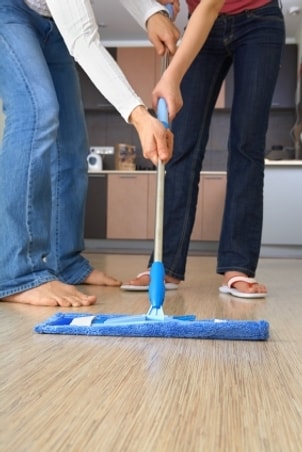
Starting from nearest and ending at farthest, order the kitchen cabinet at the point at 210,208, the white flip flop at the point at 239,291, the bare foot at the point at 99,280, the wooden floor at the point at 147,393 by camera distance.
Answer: the wooden floor at the point at 147,393 < the white flip flop at the point at 239,291 < the bare foot at the point at 99,280 < the kitchen cabinet at the point at 210,208

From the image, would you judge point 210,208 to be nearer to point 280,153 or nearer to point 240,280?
point 280,153

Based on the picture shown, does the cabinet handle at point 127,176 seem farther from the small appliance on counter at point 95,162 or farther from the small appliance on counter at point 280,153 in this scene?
the small appliance on counter at point 280,153

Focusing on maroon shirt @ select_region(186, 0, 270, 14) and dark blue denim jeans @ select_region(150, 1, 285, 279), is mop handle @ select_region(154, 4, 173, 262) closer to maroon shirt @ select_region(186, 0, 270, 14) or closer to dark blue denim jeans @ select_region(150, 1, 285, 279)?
dark blue denim jeans @ select_region(150, 1, 285, 279)

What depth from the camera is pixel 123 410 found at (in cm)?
59

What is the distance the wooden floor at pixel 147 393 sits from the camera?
512 millimetres

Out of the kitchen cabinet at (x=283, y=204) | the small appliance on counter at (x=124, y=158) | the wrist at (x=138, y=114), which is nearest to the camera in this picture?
the wrist at (x=138, y=114)

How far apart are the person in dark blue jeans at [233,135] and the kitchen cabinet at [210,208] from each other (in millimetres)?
3090

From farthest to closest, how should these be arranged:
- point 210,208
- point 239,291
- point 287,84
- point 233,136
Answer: point 287,84, point 210,208, point 233,136, point 239,291

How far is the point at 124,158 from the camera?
5266 mm

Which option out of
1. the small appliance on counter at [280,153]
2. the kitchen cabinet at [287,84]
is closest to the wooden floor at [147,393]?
the small appliance on counter at [280,153]

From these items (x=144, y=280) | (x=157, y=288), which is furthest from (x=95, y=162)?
(x=157, y=288)

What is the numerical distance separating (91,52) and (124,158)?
412cm

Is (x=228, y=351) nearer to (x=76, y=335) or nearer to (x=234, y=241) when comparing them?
(x=76, y=335)

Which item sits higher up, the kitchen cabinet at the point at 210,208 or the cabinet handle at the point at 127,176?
the cabinet handle at the point at 127,176
